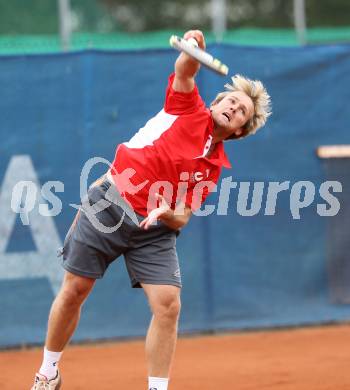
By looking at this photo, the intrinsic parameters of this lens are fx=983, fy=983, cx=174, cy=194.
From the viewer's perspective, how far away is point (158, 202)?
198 inches

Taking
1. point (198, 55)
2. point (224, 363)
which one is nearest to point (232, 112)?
point (198, 55)

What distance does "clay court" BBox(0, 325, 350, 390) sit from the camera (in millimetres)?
6059

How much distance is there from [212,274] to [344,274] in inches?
44.5

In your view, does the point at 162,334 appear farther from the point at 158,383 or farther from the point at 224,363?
the point at 224,363

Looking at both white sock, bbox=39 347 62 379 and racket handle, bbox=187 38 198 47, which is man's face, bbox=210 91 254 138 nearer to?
racket handle, bbox=187 38 198 47

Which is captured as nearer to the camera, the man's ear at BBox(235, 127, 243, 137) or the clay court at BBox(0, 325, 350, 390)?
the man's ear at BBox(235, 127, 243, 137)

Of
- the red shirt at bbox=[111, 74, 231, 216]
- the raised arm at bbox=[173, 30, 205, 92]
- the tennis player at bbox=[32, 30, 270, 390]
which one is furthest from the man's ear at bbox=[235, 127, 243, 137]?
the raised arm at bbox=[173, 30, 205, 92]

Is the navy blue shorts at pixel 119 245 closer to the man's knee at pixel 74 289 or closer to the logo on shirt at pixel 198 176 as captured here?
the man's knee at pixel 74 289

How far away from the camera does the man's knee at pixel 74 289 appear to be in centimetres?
527

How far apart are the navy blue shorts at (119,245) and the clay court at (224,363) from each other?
1081 millimetres

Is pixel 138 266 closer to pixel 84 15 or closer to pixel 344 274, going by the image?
pixel 344 274

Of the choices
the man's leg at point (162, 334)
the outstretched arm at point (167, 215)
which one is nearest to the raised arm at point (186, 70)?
the outstretched arm at point (167, 215)

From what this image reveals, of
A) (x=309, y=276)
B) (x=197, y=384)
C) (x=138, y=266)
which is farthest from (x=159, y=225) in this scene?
(x=309, y=276)

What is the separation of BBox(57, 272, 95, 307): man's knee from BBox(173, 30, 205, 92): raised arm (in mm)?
1150
